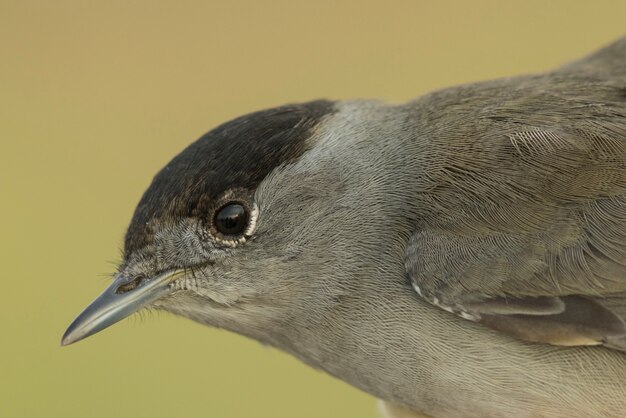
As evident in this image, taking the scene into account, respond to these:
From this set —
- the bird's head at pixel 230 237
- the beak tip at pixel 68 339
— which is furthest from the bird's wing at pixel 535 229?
the beak tip at pixel 68 339

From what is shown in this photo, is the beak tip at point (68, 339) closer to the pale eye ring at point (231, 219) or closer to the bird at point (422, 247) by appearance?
the bird at point (422, 247)

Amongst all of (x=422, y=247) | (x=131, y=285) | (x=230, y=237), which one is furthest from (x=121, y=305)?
(x=422, y=247)

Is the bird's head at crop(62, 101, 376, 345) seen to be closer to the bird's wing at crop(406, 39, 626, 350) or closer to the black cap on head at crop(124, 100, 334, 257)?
the black cap on head at crop(124, 100, 334, 257)

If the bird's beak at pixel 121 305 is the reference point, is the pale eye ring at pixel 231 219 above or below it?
above

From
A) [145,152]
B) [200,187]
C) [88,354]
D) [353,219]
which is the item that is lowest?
[88,354]

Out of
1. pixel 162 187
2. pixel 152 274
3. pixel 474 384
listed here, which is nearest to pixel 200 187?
pixel 162 187

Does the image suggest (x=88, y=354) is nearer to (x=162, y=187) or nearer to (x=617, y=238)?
(x=162, y=187)
